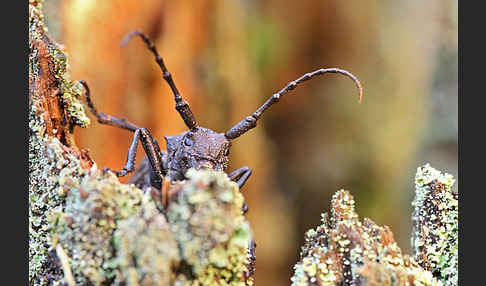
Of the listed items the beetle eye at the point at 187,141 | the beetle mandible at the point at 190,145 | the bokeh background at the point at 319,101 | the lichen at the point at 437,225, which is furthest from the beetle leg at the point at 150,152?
the bokeh background at the point at 319,101

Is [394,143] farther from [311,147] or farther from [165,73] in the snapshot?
[165,73]

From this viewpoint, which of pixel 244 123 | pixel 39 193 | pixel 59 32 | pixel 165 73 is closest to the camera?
pixel 39 193

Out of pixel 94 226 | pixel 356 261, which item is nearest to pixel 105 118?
pixel 94 226

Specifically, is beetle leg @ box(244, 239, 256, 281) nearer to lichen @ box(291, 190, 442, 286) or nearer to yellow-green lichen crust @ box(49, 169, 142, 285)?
lichen @ box(291, 190, 442, 286)

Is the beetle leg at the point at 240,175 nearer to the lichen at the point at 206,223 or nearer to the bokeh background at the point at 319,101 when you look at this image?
the lichen at the point at 206,223

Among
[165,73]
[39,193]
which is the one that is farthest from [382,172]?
[39,193]

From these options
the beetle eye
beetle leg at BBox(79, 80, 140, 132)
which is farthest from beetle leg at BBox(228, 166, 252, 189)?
beetle leg at BBox(79, 80, 140, 132)

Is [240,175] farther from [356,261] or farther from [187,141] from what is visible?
[356,261]
